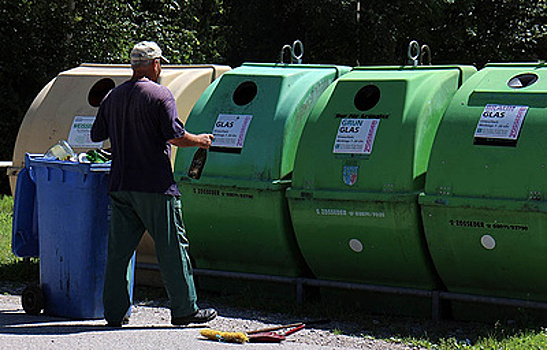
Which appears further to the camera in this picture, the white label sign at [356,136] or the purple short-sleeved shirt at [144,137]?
the white label sign at [356,136]

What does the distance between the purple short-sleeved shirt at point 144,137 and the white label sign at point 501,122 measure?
177 centimetres

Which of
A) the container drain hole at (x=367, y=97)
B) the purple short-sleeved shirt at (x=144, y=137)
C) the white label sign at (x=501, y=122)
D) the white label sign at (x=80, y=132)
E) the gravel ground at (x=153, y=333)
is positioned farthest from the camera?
the white label sign at (x=80, y=132)

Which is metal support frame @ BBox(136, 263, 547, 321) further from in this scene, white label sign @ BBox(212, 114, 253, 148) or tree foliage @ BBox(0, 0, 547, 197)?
tree foliage @ BBox(0, 0, 547, 197)

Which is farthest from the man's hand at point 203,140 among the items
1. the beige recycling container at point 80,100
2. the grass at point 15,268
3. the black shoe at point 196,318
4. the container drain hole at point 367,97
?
the grass at point 15,268

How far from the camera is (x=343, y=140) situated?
6.13m

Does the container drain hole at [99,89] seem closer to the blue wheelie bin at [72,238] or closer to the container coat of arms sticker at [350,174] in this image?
the blue wheelie bin at [72,238]

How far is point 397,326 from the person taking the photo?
590 cm

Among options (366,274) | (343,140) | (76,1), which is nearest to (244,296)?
(366,274)

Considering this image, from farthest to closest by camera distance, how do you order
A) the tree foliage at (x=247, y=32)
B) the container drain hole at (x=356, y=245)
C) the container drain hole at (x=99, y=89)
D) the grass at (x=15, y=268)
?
1. the tree foliage at (x=247, y=32)
2. the container drain hole at (x=99, y=89)
3. the grass at (x=15, y=268)
4. the container drain hole at (x=356, y=245)

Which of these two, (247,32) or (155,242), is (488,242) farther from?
(247,32)

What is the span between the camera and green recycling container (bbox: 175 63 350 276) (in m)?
6.38

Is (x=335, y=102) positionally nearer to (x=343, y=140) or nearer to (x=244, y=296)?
(x=343, y=140)

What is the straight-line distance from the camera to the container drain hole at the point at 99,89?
7.83m

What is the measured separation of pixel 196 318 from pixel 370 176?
1363mm
